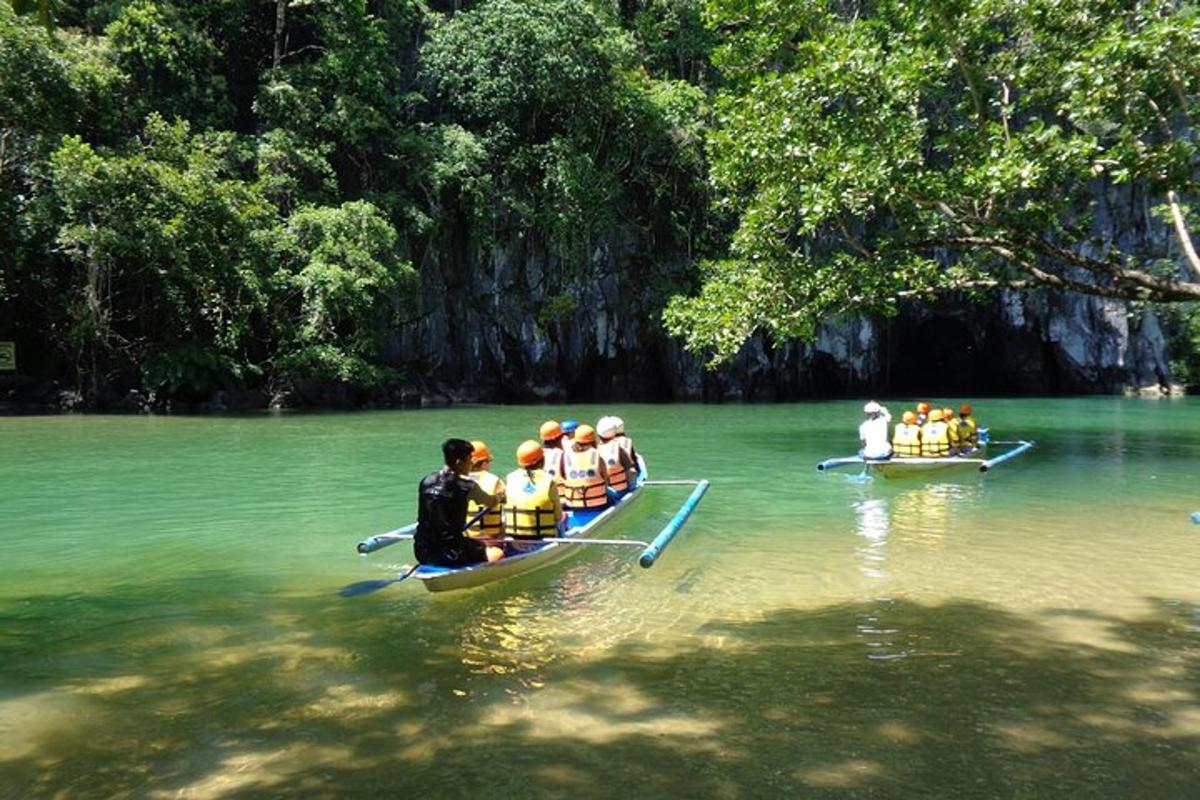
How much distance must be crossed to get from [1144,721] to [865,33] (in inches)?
455

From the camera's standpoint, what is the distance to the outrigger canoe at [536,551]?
6.23m

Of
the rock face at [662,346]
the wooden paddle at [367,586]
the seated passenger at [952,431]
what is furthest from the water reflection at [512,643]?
the rock face at [662,346]

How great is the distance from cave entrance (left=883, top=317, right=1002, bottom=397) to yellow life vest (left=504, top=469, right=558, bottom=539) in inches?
1329

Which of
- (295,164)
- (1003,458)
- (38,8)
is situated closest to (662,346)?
→ (295,164)

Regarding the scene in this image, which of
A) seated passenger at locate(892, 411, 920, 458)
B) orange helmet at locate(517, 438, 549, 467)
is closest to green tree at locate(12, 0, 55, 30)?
orange helmet at locate(517, 438, 549, 467)

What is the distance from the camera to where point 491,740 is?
388cm

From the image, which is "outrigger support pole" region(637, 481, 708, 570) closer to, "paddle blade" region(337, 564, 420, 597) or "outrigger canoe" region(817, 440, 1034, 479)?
"paddle blade" region(337, 564, 420, 597)

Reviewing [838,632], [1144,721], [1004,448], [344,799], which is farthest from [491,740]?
[1004,448]

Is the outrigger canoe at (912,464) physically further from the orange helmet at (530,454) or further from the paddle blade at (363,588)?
the paddle blade at (363,588)

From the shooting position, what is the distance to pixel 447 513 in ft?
20.9

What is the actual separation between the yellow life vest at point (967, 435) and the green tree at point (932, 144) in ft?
6.83

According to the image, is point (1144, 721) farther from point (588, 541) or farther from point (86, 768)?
point (86, 768)

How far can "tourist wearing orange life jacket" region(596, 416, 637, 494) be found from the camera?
9.57m

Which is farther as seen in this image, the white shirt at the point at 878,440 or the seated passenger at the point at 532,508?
the white shirt at the point at 878,440
